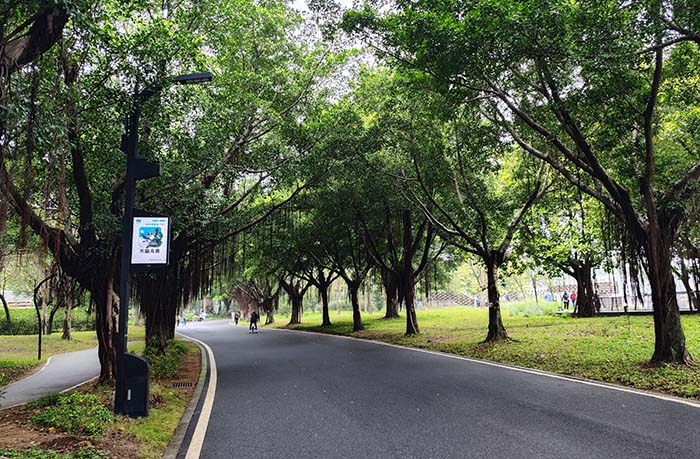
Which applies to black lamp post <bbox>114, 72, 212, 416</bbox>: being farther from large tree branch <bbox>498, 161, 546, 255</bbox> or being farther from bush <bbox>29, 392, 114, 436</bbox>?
large tree branch <bbox>498, 161, 546, 255</bbox>

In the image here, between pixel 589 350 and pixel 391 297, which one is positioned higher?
pixel 391 297

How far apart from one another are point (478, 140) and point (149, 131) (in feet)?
27.1

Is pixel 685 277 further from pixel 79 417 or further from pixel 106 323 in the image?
pixel 79 417

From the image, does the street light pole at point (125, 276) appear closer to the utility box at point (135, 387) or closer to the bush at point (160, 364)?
the utility box at point (135, 387)

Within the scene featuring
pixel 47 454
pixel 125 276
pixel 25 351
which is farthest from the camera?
pixel 25 351

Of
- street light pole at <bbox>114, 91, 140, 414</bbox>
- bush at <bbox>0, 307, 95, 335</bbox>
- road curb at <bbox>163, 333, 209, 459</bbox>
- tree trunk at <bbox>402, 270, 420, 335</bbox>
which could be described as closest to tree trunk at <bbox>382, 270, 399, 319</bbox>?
tree trunk at <bbox>402, 270, 420, 335</bbox>

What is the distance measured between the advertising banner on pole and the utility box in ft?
4.31

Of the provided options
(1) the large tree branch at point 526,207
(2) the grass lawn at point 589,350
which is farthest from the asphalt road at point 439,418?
(1) the large tree branch at point 526,207

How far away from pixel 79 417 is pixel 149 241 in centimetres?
233

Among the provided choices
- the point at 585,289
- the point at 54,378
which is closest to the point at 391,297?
the point at 585,289

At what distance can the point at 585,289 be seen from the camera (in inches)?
923

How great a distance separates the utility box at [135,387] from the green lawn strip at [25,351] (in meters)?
6.90

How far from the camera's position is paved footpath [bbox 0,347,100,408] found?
9203mm

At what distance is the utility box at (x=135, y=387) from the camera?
6.09 meters
